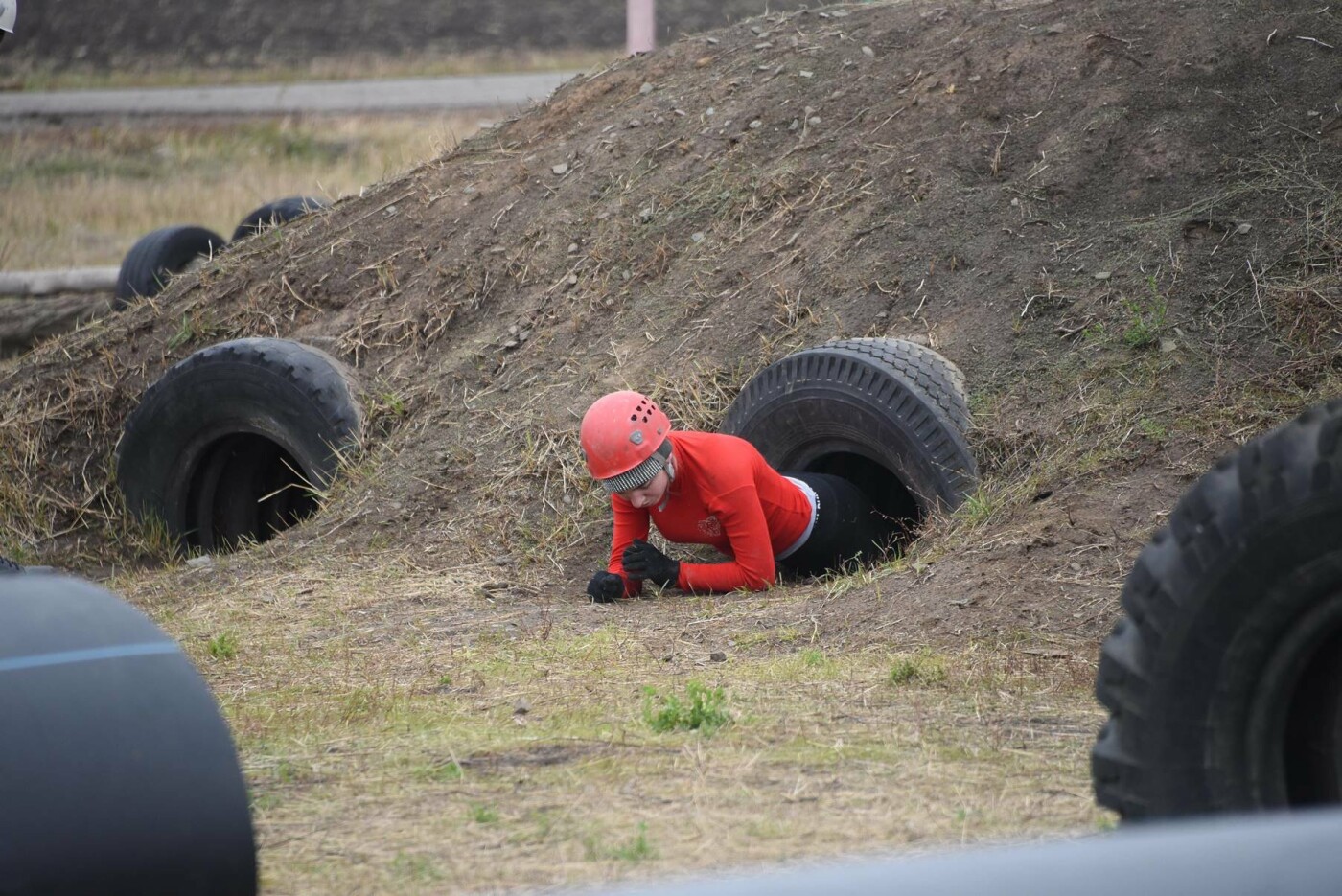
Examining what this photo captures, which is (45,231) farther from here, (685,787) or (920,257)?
(685,787)

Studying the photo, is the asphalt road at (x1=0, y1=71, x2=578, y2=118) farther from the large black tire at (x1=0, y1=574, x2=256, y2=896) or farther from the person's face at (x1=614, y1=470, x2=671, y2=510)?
the large black tire at (x1=0, y1=574, x2=256, y2=896)

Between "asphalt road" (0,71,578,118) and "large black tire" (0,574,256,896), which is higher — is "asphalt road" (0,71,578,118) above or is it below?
above

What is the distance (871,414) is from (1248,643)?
4.21m

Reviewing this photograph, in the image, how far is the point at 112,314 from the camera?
1102 cm

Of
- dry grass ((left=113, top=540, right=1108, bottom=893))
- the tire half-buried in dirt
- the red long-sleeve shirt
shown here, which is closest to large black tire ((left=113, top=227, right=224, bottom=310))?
dry grass ((left=113, top=540, right=1108, bottom=893))

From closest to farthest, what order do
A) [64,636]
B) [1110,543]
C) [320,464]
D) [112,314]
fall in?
[64,636] → [1110,543] → [320,464] → [112,314]

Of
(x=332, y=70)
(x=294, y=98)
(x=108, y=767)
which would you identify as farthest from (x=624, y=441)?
(x=332, y=70)

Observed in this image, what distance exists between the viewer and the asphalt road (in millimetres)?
25328

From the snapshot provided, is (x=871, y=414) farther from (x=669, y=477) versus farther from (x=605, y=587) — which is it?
(x=605, y=587)

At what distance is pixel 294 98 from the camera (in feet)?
87.5

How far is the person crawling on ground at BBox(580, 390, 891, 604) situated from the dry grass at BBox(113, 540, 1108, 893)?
0.74 ft

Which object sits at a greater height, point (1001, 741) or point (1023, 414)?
point (1023, 414)

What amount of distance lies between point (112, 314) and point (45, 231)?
8095 millimetres

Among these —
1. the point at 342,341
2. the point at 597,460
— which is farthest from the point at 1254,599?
the point at 342,341
